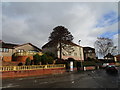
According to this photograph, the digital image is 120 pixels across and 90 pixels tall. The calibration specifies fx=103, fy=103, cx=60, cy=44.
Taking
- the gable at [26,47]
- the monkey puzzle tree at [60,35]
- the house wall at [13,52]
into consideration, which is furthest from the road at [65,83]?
the gable at [26,47]

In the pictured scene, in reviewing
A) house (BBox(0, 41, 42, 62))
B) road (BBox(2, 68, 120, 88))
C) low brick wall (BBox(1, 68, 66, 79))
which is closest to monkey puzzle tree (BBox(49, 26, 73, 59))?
house (BBox(0, 41, 42, 62))

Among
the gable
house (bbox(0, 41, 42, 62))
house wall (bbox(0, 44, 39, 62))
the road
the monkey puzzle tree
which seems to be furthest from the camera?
the gable

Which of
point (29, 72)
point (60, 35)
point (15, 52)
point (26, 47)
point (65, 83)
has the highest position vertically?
point (60, 35)

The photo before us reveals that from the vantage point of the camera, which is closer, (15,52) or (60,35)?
(15,52)

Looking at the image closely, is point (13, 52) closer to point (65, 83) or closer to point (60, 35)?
point (60, 35)

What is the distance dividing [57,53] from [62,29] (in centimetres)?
1150

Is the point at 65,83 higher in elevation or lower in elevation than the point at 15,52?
lower

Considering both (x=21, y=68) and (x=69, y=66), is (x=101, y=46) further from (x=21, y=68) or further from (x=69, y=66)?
(x=21, y=68)

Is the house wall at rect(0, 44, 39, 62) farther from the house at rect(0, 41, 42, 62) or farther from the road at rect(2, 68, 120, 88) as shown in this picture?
the road at rect(2, 68, 120, 88)

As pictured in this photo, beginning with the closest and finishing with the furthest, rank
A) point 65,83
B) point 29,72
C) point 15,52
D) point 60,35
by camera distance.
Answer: point 65,83, point 29,72, point 15,52, point 60,35

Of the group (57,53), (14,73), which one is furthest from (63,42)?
(14,73)

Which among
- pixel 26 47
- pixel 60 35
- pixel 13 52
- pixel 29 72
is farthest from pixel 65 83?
pixel 26 47

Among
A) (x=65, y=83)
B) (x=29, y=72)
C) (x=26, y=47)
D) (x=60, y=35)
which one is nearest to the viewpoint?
(x=65, y=83)

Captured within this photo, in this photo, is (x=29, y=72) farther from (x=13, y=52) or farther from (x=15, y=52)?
(x=13, y=52)
